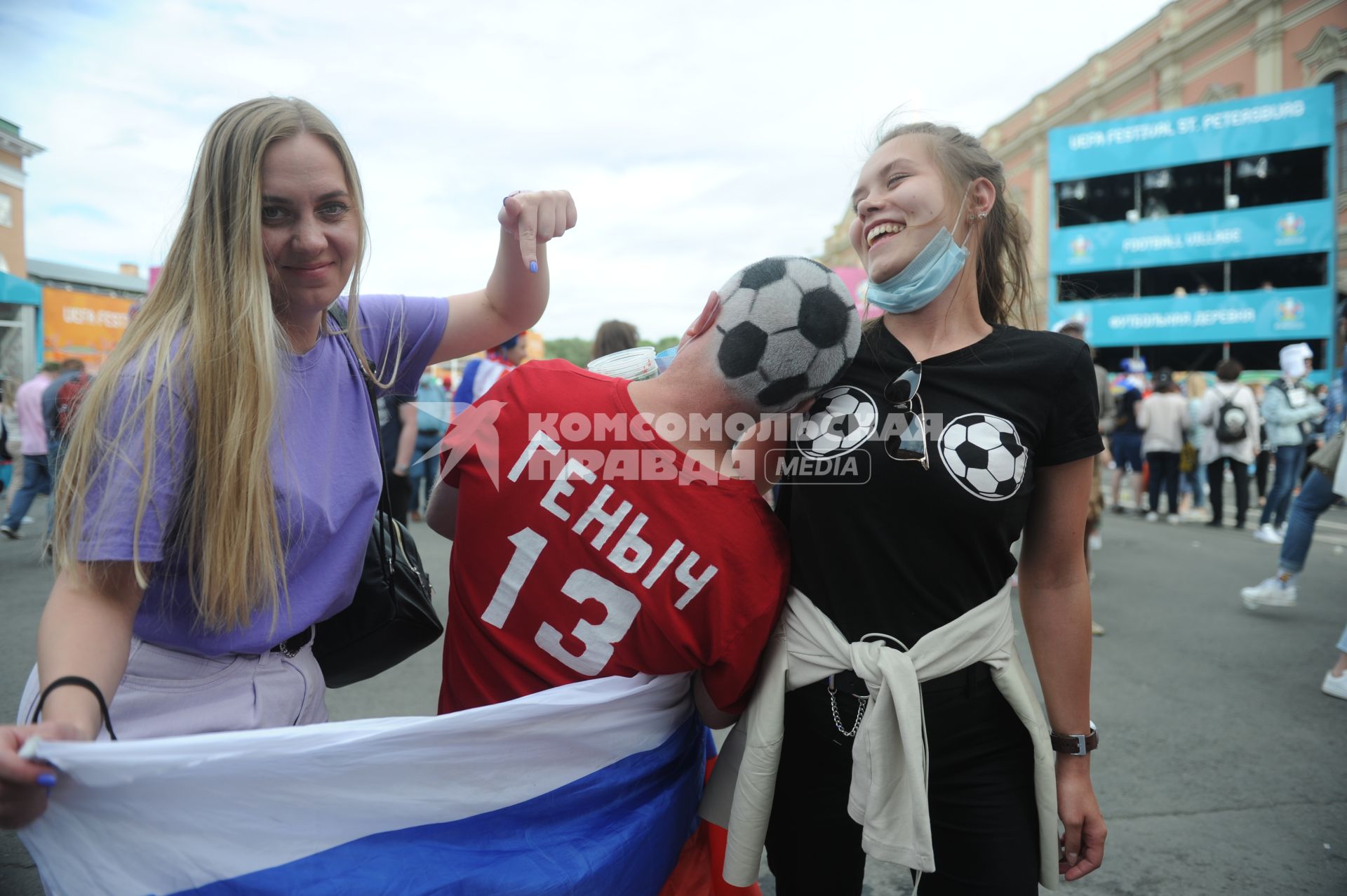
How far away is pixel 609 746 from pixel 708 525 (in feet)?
1.58

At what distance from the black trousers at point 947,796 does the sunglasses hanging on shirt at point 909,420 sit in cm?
42

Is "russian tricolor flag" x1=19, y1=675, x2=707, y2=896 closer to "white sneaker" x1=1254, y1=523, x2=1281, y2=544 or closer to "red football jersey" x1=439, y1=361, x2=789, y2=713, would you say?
"red football jersey" x1=439, y1=361, x2=789, y2=713

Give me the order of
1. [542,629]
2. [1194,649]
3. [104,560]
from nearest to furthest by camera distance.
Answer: [104,560] → [542,629] → [1194,649]

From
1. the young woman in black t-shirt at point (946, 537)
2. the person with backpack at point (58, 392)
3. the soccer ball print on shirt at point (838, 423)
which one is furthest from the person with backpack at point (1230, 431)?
the person with backpack at point (58, 392)

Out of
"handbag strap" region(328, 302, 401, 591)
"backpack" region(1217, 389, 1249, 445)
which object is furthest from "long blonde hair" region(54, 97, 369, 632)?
"backpack" region(1217, 389, 1249, 445)

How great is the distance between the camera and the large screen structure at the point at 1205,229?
65.2 ft

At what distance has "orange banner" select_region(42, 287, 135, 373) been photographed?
992 inches

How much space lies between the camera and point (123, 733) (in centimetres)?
124

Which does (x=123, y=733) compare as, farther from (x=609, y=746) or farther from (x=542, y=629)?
(x=609, y=746)

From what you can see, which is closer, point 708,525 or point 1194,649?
point 708,525

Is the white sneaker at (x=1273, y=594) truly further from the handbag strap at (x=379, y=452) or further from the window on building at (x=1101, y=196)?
the window on building at (x=1101, y=196)

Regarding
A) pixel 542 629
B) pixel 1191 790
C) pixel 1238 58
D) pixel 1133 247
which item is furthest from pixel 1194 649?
pixel 1238 58

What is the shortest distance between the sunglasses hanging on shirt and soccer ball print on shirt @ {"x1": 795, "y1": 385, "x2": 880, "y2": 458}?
4cm

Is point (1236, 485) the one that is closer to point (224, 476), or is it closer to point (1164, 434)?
point (1164, 434)
